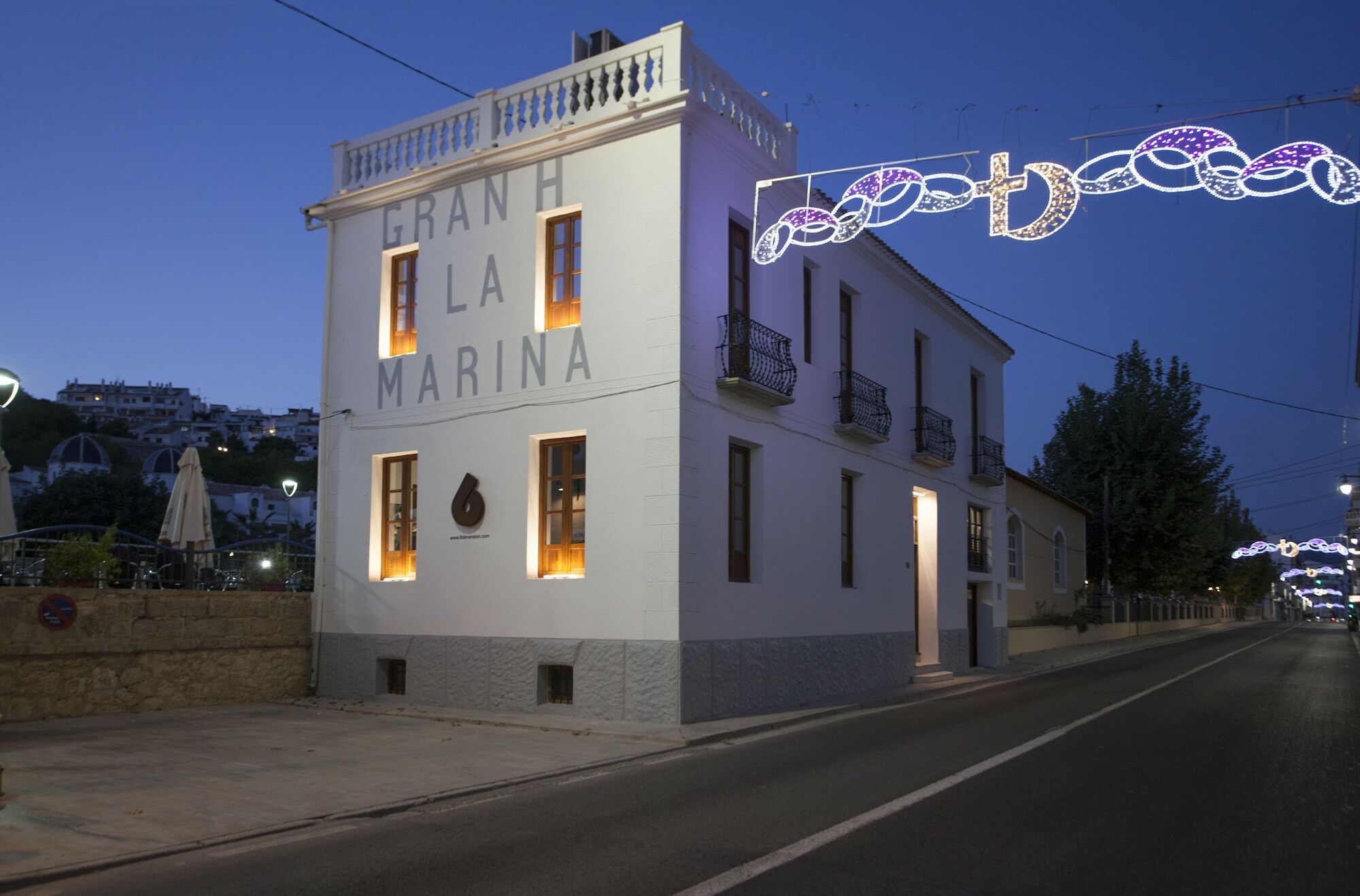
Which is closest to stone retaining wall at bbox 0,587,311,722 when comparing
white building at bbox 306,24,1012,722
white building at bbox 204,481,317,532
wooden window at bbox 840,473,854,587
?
white building at bbox 306,24,1012,722

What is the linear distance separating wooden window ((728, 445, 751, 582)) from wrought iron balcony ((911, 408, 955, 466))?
6383 mm

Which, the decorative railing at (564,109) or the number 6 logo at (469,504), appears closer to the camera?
the decorative railing at (564,109)

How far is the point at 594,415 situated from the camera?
48.2 ft

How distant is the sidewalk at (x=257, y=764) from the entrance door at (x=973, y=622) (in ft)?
31.6

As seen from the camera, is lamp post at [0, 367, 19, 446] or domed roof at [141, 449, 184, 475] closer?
lamp post at [0, 367, 19, 446]

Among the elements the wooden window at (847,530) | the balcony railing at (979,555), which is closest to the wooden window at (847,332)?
the wooden window at (847,530)

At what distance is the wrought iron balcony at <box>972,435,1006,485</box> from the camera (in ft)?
81.1

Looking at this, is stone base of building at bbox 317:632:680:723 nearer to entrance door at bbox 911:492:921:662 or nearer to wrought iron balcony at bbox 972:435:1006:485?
entrance door at bbox 911:492:921:662

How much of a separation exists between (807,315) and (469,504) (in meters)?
6.63

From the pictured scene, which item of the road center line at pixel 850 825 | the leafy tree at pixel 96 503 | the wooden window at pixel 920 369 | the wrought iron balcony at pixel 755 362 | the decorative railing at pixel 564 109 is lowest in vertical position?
the road center line at pixel 850 825

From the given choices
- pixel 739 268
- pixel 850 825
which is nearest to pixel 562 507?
pixel 739 268

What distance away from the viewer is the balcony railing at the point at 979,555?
24.7m

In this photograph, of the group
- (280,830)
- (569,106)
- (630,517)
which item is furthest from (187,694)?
(569,106)

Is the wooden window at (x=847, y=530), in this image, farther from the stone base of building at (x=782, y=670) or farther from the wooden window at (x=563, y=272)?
the wooden window at (x=563, y=272)
